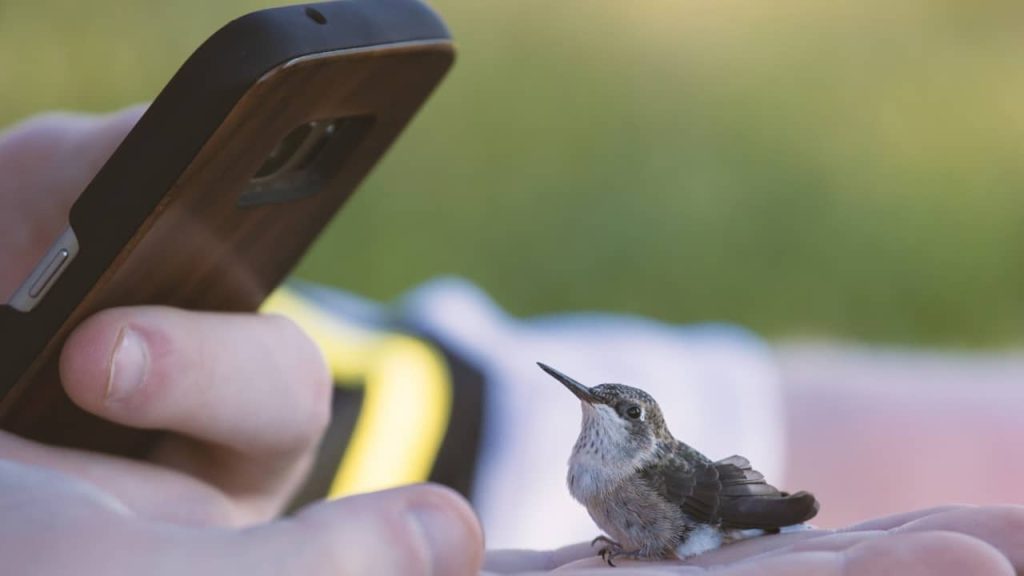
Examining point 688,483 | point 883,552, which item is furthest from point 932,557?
point 688,483

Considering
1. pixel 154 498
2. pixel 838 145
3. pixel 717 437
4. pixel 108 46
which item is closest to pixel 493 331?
pixel 717 437

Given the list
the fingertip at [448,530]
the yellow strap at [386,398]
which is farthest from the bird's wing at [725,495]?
the yellow strap at [386,398]

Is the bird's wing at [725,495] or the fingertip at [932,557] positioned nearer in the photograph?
the fingertip at [932,557]

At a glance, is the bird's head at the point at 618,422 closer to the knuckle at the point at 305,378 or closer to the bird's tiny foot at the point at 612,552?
the bird's tiny foot at the point at 612,552

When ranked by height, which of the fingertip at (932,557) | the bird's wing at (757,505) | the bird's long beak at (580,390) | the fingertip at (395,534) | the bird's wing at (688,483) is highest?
the fingertip at (932,557)

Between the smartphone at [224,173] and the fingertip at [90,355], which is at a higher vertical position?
the smartphone at [224,173]

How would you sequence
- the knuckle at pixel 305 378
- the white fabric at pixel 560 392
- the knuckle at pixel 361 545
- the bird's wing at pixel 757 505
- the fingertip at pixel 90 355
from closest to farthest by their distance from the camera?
the knuckle at pixel 361 545
the bird's wing at pixel 757 505
the fingertip at pixel 90 355
the knuckle at pixel 305 378
the white fabric at pixel 560 392

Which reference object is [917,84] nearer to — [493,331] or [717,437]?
[493,331]
